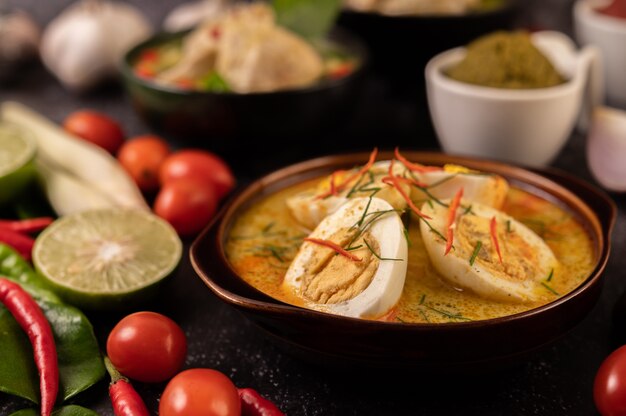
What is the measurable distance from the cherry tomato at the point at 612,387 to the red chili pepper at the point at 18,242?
1720 mm

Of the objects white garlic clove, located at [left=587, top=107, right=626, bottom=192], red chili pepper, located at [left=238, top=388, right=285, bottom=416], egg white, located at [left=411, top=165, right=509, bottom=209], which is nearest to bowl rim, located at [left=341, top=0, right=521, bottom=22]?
white garlic clove, located at [left=587, top=107, right=626, bottom=192]

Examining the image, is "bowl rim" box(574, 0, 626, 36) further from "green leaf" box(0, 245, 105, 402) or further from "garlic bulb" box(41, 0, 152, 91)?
"green leaf" box(0, 245, 105, 402)

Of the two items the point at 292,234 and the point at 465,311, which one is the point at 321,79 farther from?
the point at 465,311

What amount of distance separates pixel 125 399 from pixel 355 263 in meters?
0.61

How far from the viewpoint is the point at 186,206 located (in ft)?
8.74

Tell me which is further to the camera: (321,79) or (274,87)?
(321,79)

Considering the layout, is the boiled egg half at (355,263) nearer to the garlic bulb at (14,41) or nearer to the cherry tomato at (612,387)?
the cherry tomato at (612,387)

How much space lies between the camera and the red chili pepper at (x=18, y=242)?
2462mm

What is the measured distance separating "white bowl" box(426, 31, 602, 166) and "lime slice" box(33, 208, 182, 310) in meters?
1.20

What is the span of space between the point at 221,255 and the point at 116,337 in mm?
326

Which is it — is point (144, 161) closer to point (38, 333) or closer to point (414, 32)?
point (38, 333)

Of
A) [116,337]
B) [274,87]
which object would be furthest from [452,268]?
[274,87]

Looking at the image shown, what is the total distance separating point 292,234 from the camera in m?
2.17

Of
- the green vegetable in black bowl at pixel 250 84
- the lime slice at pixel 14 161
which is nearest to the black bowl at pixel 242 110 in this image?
the green vegetable in black bowl at pixel 250 84
